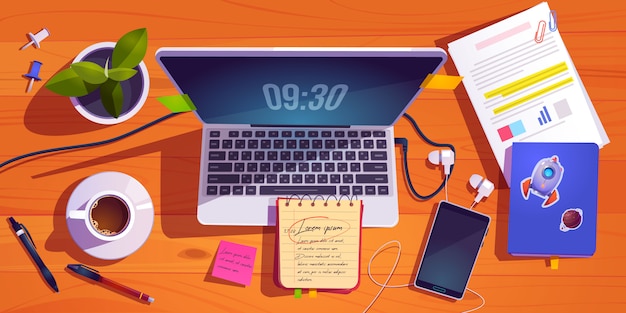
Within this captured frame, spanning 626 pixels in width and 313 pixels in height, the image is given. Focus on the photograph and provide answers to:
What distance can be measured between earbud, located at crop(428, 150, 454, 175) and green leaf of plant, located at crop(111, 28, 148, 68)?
2.02 feet

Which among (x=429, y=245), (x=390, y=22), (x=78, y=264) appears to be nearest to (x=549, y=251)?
(x=429, y=245)

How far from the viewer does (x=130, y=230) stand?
0.97 metres

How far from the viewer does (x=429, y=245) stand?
101 cm

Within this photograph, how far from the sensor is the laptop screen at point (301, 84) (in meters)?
0.72

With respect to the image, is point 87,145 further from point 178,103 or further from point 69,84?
point 178,103

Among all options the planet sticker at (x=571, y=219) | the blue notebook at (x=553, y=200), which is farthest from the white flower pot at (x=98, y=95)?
the planet sticker at (x=571, y=219)

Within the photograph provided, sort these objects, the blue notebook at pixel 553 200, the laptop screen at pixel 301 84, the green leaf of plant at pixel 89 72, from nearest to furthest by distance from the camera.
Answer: the laptop screen at pixel 301 84, the green leaf of plant at pixel 89 72, the blue notebook at pixel 553 200

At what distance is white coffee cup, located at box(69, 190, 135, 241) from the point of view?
0.94 m

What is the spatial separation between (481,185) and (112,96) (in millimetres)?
762

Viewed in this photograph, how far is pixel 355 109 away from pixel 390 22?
260 mm

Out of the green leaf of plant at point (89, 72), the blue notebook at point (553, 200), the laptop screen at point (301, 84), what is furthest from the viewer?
the blue notebook at point (553, 200)

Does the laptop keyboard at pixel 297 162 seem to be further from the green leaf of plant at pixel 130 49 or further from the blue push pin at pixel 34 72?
the blue push pin at pixel 34 72

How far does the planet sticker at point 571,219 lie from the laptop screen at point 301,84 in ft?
1.33

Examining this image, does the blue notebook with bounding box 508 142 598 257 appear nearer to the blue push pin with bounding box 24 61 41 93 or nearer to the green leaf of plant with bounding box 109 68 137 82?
the green leaf of plant with bounding box 109 68 137 82
